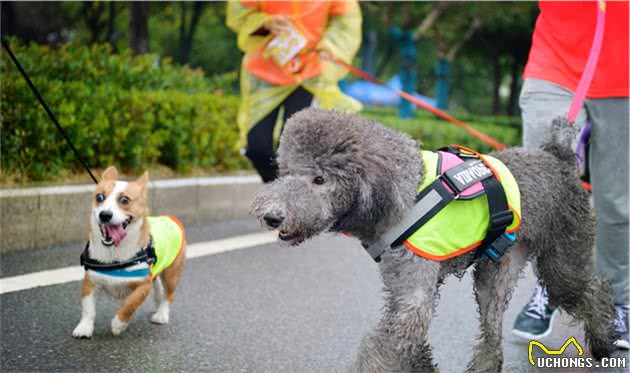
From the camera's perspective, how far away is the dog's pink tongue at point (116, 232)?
420 centimetres

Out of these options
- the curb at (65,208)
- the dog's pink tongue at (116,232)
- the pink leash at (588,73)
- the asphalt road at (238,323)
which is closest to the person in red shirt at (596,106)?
the pink leash at (588,73)

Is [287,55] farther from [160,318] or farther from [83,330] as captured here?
[83,330]

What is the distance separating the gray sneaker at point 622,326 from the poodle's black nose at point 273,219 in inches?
92.0

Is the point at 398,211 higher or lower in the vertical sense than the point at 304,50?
higher

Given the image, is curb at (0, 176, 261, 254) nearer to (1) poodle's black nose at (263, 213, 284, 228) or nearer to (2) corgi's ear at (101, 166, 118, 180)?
(2) corgi's ear at (101, 166, 118, 180)

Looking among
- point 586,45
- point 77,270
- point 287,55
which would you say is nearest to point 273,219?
point 586,45

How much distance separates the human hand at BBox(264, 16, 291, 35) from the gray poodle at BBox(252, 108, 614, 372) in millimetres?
3225

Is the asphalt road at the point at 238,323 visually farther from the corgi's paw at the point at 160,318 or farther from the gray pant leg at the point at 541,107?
the gray pant leg at the point at 541,107

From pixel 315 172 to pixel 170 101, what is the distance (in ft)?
18.6

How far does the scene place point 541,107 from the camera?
4359 mm

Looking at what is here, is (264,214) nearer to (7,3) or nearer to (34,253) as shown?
(34,253)

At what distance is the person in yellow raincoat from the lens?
6.62 meters

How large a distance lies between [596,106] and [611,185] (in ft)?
1.43

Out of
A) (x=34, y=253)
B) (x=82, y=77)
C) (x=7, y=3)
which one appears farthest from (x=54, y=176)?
(x=7, y=3)
